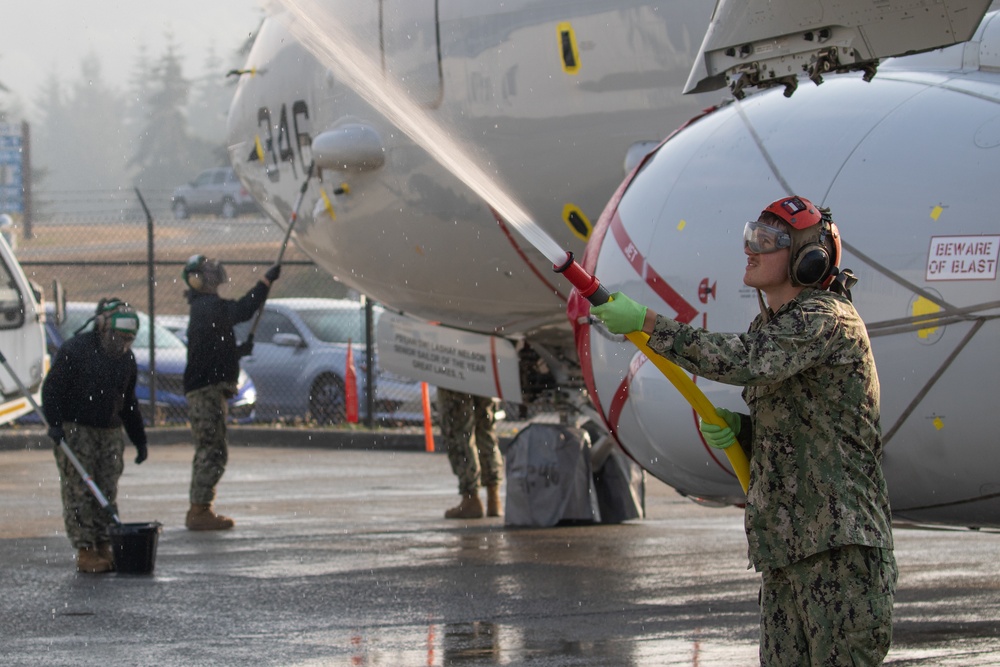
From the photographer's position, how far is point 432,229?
1035 centimetres

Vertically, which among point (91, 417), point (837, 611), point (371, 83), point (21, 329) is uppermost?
point (371, 83)

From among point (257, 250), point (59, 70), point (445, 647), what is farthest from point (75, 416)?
point (59, 70)

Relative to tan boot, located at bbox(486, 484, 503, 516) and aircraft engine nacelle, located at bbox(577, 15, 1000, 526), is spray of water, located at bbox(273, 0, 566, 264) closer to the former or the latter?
aircraft engine nacelle, located at bbox(577, 15, 1000, 526)

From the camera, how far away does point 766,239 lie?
4723 mm

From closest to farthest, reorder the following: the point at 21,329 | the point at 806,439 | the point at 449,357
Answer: the point at 806,439 < the point at 449,357 < the point at 21,329

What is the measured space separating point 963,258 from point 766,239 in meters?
1.85

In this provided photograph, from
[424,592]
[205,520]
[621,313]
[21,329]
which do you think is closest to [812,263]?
[621,313]

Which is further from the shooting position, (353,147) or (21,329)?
(21,329)

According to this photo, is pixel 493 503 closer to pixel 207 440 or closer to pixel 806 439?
pixel 207 440

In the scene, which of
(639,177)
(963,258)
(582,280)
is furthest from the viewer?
(639,177)

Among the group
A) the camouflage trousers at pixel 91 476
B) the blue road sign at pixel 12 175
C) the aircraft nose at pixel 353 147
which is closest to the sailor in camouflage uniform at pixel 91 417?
the camouflage trousers at pixel 91 476

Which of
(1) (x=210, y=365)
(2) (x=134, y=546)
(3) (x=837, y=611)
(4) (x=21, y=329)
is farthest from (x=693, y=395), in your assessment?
(4) (x=21, y=329)

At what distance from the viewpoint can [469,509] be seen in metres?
12.2

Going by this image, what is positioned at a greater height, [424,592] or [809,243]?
[809,243]
